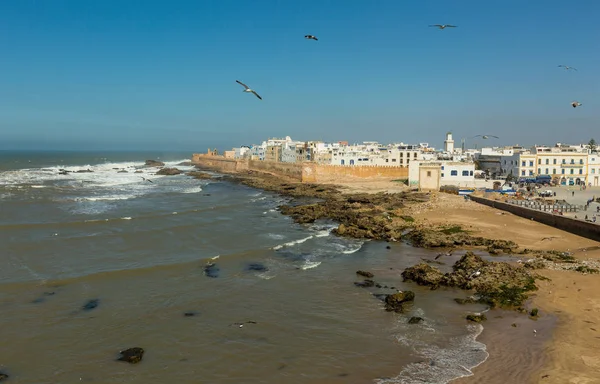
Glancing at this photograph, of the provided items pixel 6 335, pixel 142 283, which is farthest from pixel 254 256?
pixel 6 335

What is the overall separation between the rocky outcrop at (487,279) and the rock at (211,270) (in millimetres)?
7253

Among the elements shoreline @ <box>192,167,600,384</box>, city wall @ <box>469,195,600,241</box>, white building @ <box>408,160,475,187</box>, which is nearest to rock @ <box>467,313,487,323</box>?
shoreline @ <box>192,167,600,384</box>

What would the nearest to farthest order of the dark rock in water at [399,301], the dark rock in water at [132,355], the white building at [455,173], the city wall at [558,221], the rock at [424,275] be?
1. the dark rock in water at [132,355]
2. the dark rock in water at [399,301]
3. the rock at [424,275]
4. the city wall at [558,221]
5. the white building at [455,173]

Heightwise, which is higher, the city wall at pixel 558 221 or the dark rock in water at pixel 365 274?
the city wall at pixel 558 221

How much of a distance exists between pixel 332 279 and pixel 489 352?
695 cm

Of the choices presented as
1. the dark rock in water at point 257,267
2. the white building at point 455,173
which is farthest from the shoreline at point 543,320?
the white building at point 455,173

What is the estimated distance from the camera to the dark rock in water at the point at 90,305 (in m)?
13.7

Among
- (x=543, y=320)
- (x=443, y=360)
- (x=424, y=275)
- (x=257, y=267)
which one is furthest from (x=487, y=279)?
(x=257, y=267)

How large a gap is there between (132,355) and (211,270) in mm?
7542

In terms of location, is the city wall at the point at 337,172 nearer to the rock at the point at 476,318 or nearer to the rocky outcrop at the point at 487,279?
the rocky outcrop at the point at 487,279

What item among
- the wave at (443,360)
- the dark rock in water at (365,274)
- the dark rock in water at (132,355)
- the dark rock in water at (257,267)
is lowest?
the dark rock in water at (132,355)

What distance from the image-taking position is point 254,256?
20.5 m

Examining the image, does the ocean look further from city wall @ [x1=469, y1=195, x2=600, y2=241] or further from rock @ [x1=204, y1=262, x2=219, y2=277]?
city wall @ [x1=469, y1=195, x2=600, y2=241]

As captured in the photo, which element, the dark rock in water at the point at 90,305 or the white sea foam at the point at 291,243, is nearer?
the dark rock in water at the point at 90,305
